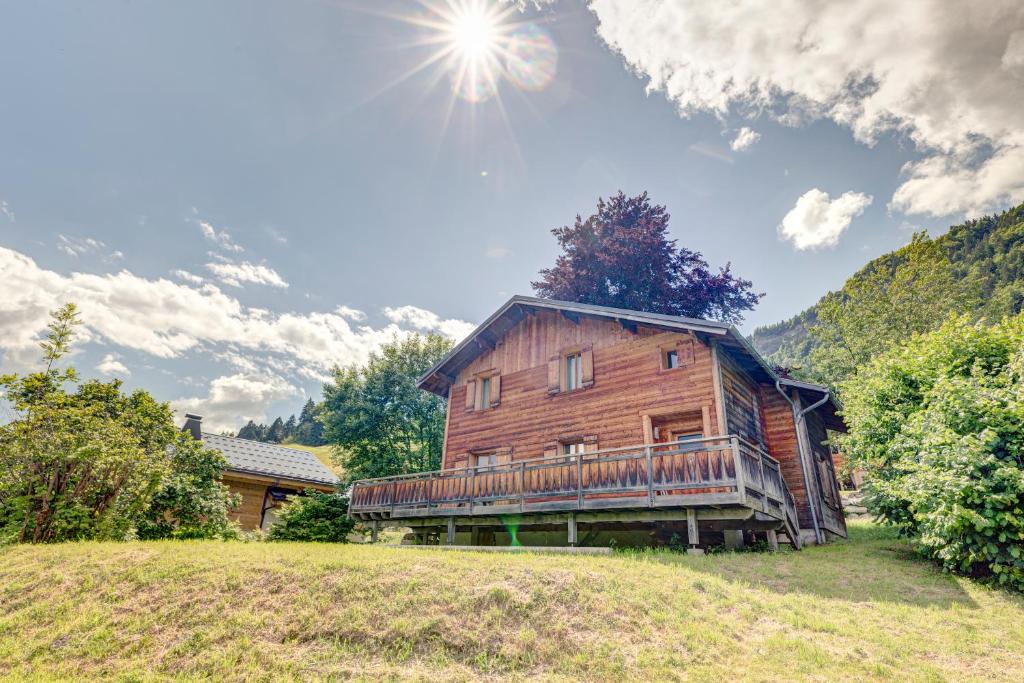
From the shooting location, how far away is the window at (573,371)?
1724 centimetres

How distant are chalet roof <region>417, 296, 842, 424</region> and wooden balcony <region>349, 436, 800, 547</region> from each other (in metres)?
3.08

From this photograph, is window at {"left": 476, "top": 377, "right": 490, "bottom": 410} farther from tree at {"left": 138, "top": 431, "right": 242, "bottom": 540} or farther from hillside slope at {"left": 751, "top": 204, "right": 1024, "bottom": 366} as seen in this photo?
hillside slope at {"left": 751, "top": 204, "right": 1024, "bottom": 366}

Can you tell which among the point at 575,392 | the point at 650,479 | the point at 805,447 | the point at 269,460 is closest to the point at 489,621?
the point at 650,479

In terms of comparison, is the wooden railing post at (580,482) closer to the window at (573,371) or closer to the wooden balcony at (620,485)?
the wooden balcony at (620,485)

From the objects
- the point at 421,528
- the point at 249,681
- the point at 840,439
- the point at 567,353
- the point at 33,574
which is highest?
the point at 567,353

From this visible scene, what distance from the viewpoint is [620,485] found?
39.4ft

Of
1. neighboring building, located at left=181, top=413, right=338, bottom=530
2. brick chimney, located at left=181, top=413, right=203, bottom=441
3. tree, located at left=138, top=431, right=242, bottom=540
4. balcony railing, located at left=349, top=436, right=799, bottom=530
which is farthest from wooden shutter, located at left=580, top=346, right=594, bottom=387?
brick chimney, located at left=181, top=413, right=203, bottom=441

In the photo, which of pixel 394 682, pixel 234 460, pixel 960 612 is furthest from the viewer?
pixel 234 460

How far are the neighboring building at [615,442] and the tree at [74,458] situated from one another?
21.2 feet

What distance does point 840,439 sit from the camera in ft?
43.8

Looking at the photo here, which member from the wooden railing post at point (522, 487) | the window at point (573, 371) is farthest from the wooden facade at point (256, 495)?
the window at point (573, 371)

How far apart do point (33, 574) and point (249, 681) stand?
6590 mm

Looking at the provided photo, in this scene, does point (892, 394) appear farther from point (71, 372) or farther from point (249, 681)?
point (71, 372)

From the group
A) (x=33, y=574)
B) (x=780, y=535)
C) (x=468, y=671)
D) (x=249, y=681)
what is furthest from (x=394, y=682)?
(x=780, y=535)
